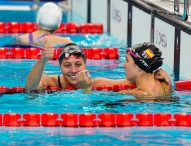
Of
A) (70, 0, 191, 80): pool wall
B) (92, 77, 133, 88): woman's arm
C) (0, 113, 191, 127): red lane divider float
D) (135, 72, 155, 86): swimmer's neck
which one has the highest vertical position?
(70, 0, 191, 80): pool wall

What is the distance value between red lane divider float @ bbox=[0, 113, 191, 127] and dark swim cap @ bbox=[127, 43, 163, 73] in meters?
0.87

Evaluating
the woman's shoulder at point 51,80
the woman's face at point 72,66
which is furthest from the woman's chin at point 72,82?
the woman's shoulder at point 51,80

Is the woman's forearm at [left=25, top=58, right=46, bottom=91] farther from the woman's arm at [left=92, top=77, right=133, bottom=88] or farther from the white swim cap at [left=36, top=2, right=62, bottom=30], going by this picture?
the white swim cap at [left=36, top=2, right=62, bottom=30]

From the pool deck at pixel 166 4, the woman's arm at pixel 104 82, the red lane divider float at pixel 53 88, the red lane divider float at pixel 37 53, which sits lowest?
the red lane divider float at pixel 53 88

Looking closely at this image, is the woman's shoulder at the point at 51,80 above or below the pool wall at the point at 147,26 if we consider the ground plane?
below

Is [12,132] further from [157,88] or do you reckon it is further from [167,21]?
[167,21]

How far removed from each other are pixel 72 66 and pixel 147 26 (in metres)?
3.27

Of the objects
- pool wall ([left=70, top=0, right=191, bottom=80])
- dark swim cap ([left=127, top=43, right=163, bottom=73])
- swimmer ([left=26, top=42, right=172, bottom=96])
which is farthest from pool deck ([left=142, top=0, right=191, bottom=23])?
swimmer ([left=26, top=42, right=172, bottom=96])

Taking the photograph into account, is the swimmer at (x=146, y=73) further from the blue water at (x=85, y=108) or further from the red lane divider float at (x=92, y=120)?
the red lane divider float at (x=92, y=120)

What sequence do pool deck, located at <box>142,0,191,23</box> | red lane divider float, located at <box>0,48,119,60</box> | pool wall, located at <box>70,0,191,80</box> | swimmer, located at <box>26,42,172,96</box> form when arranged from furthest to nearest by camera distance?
red lane divider float, located at <box>0,48,119,60</box> < pool deck, located at <box>142,0,191,23</box> < pool wall, located at <box>70,0,191,80</box> < swimmer, located at <box>26,42,172,96</box>

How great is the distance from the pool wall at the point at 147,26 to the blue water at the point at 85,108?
346mm

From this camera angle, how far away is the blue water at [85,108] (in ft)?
20.4

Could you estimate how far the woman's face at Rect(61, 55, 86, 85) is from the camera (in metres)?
7.50

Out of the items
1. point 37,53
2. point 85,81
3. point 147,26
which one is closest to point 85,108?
point 85,81
